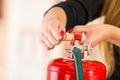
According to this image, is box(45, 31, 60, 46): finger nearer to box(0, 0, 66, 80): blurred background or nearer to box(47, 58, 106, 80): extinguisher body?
box(47, 58, 106, 80): extinguisher body

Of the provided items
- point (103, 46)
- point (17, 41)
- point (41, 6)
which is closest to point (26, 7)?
point (41, 6)

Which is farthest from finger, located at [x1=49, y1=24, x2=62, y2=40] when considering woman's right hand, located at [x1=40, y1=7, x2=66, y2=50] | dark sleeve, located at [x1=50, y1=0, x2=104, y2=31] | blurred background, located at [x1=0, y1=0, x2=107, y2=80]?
blurred background, located at [x1=0, y1=0, x2=107, y2=80]

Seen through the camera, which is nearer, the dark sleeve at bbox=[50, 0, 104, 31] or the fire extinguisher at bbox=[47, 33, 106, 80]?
the fire extinguisher at bbox=[47, 33, 106, 80]

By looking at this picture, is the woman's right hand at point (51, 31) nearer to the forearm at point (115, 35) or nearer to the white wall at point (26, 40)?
the forearm at point (115, 35)

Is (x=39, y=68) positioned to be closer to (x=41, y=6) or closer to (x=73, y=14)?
(x=41, y=6)

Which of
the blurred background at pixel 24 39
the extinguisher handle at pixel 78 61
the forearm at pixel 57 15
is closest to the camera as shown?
the extinguisher handle at pixel 78 61

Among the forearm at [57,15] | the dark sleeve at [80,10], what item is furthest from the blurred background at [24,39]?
the forearm at [57,15]

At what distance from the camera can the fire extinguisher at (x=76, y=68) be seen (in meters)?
0.40

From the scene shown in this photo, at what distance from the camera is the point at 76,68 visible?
396 mm

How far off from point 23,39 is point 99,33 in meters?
0.98

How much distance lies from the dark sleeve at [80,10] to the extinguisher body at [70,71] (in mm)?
179

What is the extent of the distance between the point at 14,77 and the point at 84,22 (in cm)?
91

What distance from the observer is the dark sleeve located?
61cm

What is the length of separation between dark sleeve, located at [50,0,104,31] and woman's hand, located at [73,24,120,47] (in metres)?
0.09
